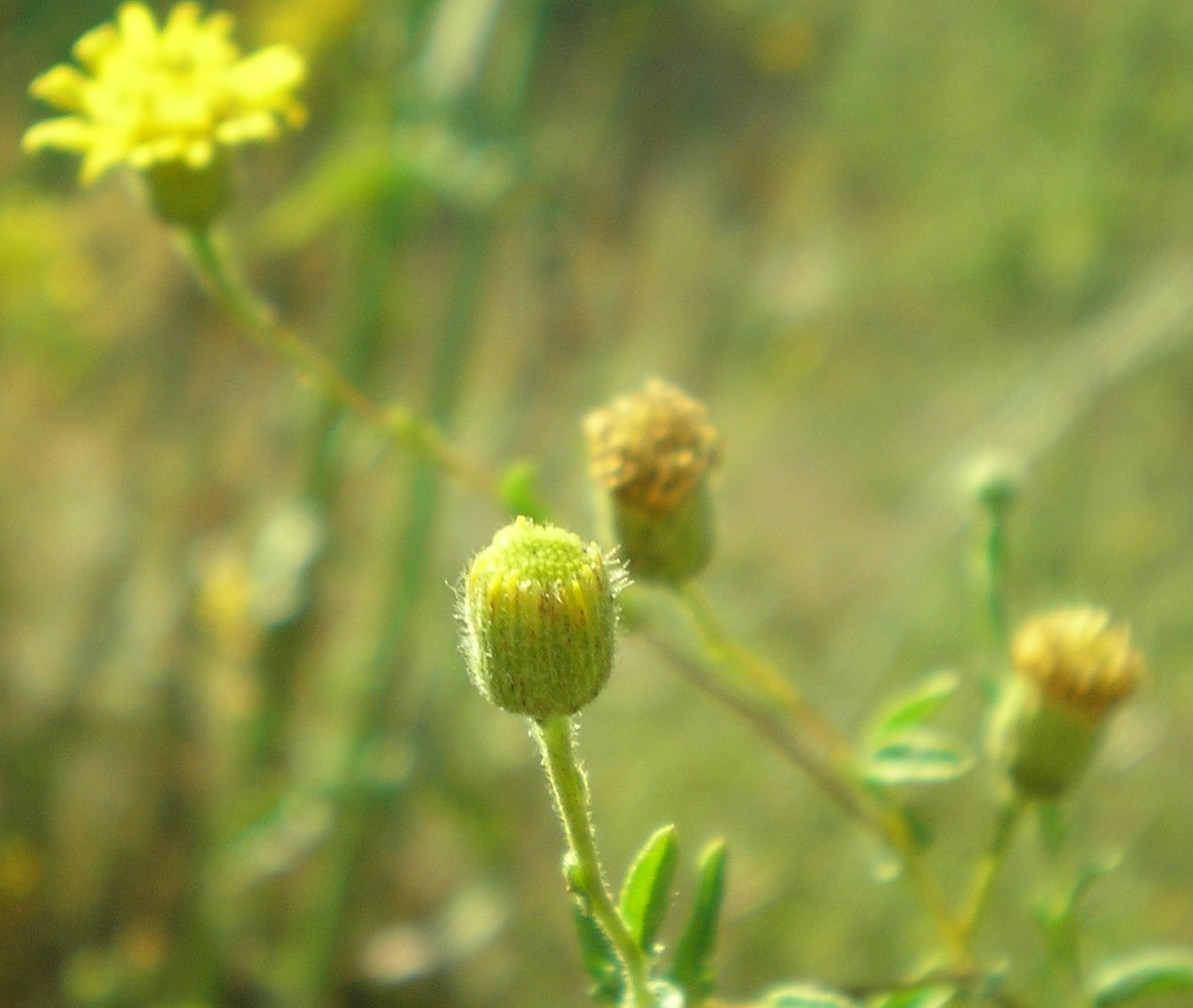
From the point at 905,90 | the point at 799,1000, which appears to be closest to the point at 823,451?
the point at 905,90

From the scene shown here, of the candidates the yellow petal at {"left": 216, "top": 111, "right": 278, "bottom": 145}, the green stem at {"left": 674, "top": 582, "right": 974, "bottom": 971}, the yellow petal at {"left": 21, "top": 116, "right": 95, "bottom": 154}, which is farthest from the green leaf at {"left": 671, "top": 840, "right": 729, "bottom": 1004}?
the yellow petal at {"left": 21, "top": 116, "right": 95, "bottom": 154}

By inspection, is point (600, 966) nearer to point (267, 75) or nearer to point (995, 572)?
point (995, 572)

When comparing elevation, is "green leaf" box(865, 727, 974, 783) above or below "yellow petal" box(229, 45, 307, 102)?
below

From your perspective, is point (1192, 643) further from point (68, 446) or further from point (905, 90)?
point (68, 446)

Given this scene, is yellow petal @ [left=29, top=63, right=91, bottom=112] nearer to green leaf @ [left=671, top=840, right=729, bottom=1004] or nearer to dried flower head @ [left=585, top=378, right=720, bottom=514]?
dried flower head @ [left=585, top=378, right=720, bottom=514]

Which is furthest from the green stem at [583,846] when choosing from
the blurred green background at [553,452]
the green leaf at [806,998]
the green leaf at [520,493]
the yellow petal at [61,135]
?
the blurred green background at [553,452]

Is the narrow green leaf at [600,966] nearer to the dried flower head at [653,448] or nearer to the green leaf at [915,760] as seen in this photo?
the green leaf at [915,760]
